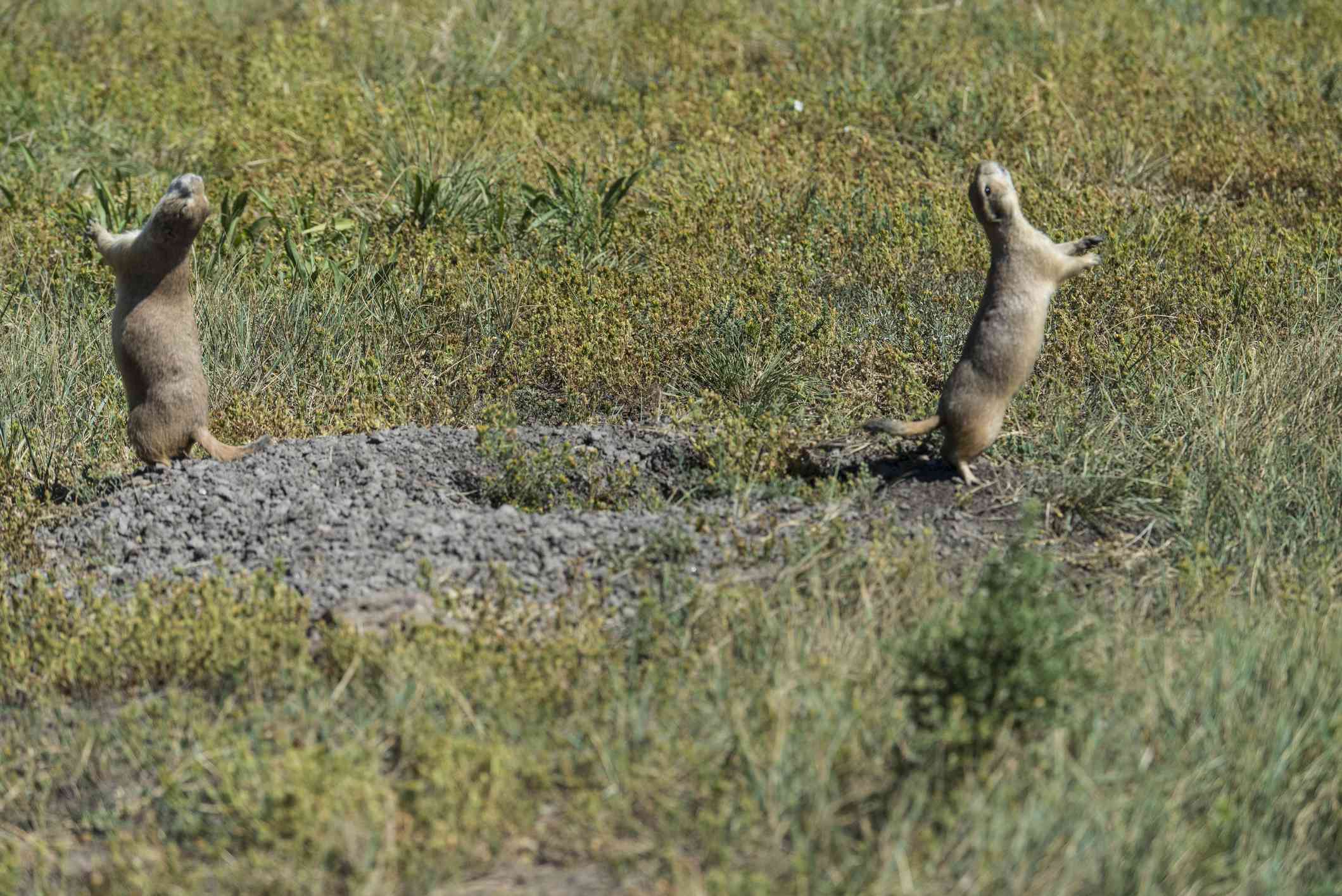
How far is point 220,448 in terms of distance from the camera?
484 centimetres

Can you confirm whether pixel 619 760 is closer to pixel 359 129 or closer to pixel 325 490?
pixel 325 490

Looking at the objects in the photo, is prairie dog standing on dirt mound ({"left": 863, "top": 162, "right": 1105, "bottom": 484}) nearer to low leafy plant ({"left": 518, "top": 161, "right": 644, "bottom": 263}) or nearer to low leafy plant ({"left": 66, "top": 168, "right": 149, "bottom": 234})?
low leafy plant ({"left": 518, "top": 161, "right": 644, "bottom": 263})

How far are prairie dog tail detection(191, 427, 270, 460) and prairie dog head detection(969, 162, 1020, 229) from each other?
2408 millimetres

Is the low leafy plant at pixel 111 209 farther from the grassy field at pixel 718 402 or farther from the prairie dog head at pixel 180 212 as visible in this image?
the prairie dog head at pixel 180 212

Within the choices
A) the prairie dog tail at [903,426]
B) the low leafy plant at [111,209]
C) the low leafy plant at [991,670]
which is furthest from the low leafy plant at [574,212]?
the low leafy plant at [991,670]

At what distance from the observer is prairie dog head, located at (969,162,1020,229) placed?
4.45 meters

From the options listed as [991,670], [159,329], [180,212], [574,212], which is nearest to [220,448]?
[159,329]

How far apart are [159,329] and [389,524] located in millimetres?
1034

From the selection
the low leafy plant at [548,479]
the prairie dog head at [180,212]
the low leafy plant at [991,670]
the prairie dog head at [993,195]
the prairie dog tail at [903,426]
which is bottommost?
the low leafy plant at [548,479]

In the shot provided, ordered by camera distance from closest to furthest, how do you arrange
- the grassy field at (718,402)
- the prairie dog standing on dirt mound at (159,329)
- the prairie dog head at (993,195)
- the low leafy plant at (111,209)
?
the grassy field at (718,402) < the prairie dog head at (993,195) < the prairie dog standing on dirt mound at (159,329) < the low leafy plant at (111,209)

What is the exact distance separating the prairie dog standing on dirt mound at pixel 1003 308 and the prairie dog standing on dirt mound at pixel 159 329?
218cm

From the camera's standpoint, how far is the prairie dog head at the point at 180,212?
4.54 m

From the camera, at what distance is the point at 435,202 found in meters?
6.92

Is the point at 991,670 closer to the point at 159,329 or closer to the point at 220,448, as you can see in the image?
the point at 220,448
